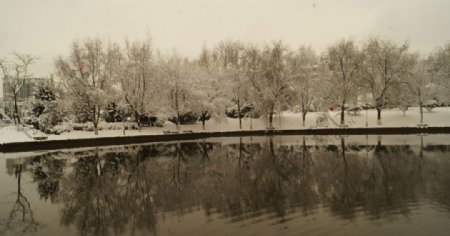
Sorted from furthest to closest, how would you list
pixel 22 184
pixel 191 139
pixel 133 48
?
pixel 133 48 → pixel 191 139 → pixel 22 184

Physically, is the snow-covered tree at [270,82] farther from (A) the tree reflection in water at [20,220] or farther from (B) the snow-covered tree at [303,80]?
(A) the tree reflection in water at [20,220]

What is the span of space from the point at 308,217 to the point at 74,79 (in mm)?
47326

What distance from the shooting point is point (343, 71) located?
6147cm

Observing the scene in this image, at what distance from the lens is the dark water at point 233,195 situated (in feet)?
41.2

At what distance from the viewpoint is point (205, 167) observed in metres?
24.9

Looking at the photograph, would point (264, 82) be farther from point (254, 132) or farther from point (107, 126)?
point (107, 126)

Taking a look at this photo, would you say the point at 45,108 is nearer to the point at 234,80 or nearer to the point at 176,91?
the point at 176,91

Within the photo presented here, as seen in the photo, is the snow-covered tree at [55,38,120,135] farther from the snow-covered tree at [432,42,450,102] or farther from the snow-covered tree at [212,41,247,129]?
the snow-covered tree at [432,42,450,102]

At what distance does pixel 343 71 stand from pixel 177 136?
28.8m

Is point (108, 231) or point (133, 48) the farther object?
point (133, 48)

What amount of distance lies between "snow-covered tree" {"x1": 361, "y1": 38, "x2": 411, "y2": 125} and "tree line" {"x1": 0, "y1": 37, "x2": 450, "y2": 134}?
142 millimetres

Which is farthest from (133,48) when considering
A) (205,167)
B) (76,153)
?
(205,167)

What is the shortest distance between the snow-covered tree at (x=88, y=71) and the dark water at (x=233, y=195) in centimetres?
2488

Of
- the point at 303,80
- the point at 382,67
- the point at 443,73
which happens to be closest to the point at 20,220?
the point at 303,80
